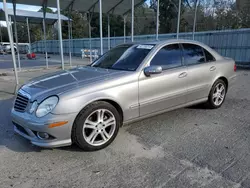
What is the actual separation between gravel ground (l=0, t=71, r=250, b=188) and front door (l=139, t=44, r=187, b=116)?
0.46m

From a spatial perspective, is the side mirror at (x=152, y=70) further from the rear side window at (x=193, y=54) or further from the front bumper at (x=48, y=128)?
the front bumper at (x=48, y=128)

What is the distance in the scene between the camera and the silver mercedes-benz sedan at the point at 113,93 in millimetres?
2613

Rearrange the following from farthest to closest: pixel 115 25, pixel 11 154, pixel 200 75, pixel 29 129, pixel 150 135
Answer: pixel 115 25 < pixel 200 75 < pixel 150 135 < pixel 11 154 < pixel 29 129

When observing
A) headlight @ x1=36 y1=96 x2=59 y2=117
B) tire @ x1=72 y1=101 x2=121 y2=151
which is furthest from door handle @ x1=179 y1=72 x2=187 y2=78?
headlight @ x1=36 y1=96 x2=59 y2=117

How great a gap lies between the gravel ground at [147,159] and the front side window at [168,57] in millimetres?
1103

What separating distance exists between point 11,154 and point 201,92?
3.52 m

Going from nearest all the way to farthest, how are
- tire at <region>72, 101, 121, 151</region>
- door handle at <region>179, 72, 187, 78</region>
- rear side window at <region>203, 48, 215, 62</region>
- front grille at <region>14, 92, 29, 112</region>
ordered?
1. tire at <region>72, 101, 121, 151</region>
2. front grille at <region>14, 92, 29, 112</region>
3. door handle at <region>179, 72, 187, 78</region>
4. rear side window at <region>203, 48, 215, 62</region>

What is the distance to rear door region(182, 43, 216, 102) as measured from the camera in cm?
387

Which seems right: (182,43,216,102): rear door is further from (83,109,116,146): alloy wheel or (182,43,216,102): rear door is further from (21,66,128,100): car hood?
(83,109,116,146): alloy wheel

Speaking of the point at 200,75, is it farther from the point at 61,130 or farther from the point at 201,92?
the point at 61,130

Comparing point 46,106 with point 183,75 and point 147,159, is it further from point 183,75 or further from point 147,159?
point 183,75

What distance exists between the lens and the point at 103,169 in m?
2.47

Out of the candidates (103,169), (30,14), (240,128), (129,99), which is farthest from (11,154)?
(30,14)

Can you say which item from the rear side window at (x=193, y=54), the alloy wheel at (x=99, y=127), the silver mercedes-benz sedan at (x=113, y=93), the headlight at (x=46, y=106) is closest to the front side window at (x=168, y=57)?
the silver mercedes-benz sedan at (x=113, y=93)
